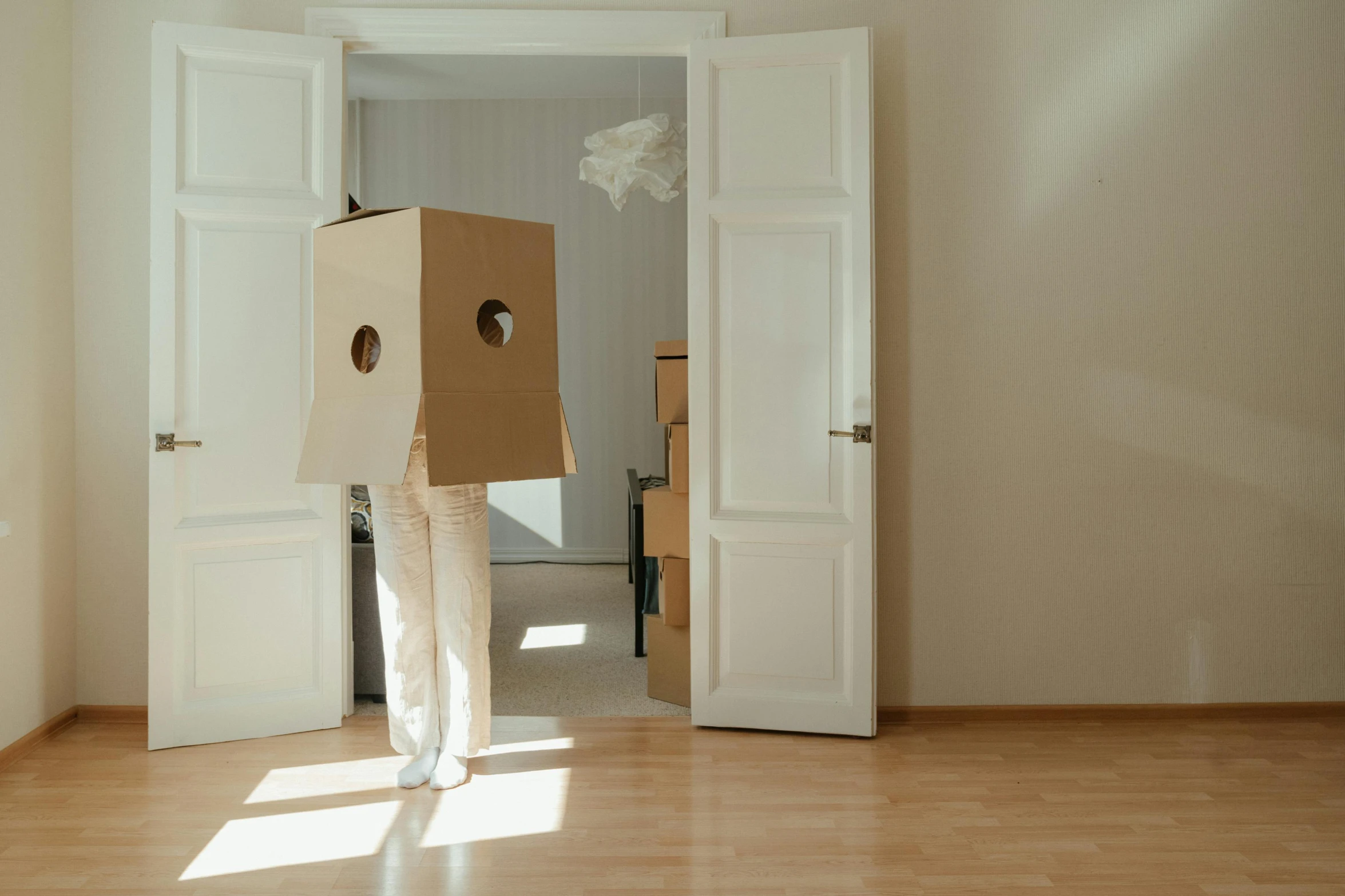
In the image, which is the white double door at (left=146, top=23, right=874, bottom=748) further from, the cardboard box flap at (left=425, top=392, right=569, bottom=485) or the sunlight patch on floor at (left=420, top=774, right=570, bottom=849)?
the cardboard box flap at (left=425, top=392, right=569, bottom=485)

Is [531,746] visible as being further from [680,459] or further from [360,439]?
[360,439]

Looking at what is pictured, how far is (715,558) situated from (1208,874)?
1.44 meters

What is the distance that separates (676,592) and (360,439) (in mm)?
1319

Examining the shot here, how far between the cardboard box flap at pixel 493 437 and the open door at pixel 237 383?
0.97 m

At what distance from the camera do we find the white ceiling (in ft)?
16.6

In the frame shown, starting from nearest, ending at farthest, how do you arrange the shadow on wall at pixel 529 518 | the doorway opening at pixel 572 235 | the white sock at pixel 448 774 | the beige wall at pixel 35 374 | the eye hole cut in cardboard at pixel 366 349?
the eye hole cut in cardboard at pixel 366 349, the white sock at pixel 448 774, the beige wall at pixel 35 374, the doorway opening at pixel 572 235, the shadow on wall at pixel 529 518

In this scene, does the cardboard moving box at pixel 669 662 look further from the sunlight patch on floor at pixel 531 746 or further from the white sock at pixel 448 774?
the white sock at pixel 448 774

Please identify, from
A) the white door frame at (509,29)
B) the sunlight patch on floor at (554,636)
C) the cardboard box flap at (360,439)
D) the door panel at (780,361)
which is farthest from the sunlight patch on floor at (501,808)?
the white door frame at (509,29)

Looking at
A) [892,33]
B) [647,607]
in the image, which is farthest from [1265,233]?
[647,607]

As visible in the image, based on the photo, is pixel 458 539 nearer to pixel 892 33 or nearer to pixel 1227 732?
pixel 892 33

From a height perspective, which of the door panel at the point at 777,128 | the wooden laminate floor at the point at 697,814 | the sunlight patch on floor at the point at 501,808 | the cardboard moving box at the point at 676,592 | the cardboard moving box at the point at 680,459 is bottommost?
the wooden laminate floor at the point at 697,814

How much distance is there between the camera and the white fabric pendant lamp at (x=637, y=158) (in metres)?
3.12

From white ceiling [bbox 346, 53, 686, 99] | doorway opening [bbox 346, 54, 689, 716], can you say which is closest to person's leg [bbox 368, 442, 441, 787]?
doorway opening [bbox 346, 54, 689, 716]

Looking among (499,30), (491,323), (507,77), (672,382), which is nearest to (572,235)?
(507,77)
